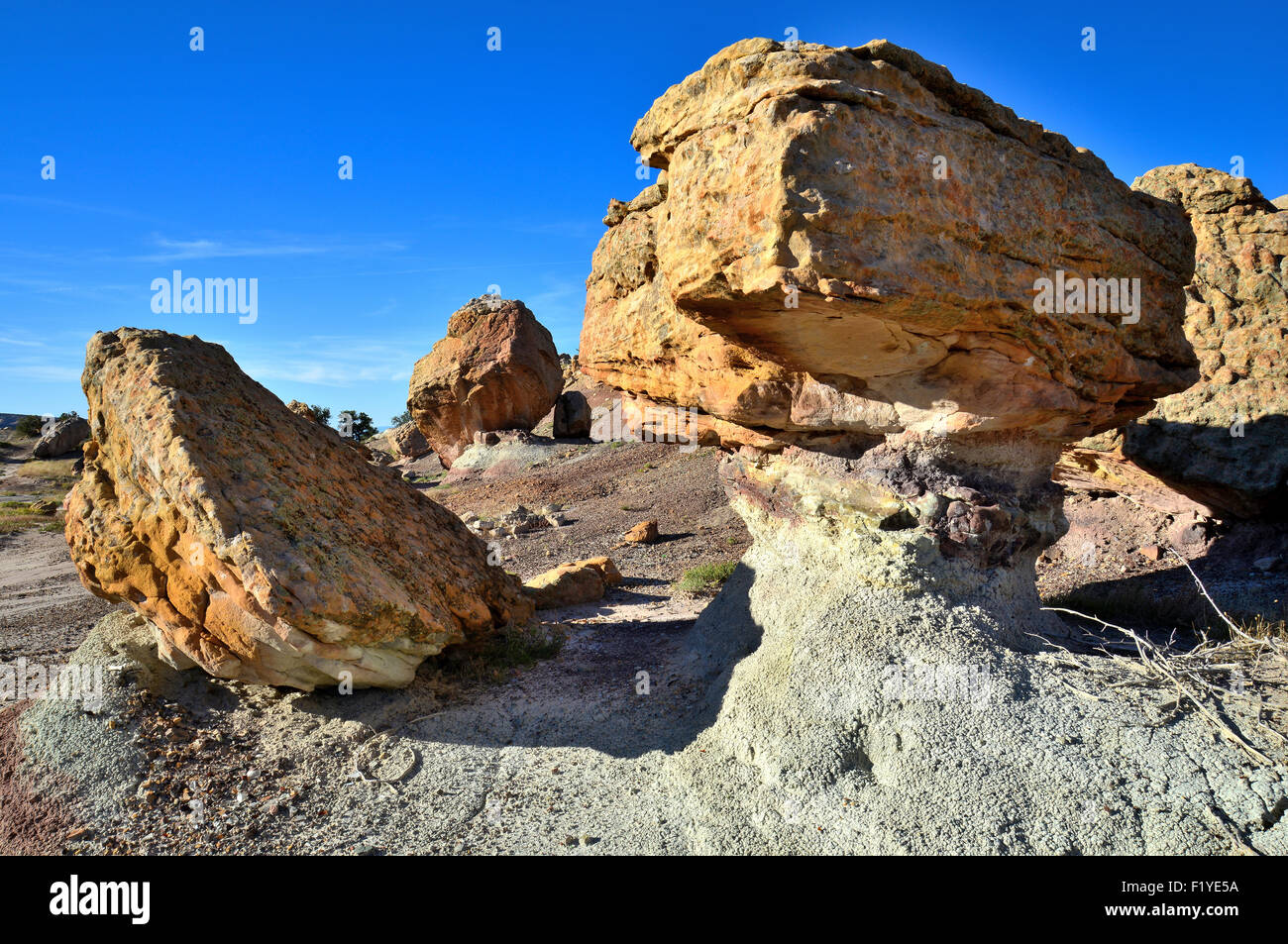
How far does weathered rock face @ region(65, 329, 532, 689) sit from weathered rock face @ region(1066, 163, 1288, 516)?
7.32 meters

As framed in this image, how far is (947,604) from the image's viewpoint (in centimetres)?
484

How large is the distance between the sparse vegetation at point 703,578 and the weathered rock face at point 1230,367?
4.57 meters

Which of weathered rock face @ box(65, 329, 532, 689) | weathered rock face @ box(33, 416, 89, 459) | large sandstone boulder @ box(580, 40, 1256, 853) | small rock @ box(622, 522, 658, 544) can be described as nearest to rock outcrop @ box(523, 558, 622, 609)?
weathered rock face @ box(65, 329, 532, 689)

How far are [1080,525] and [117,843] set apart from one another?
1033 cm

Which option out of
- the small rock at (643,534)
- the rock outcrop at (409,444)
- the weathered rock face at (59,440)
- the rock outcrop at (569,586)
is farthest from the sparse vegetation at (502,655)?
the weathered rock face at (59,440)

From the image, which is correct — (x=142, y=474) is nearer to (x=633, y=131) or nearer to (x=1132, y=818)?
(x=633, y=131)

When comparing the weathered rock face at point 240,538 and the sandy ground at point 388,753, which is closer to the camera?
the sandy ground at point 388,753

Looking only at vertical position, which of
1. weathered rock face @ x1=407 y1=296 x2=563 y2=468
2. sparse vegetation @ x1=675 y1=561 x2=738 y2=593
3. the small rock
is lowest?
sparse vegetation @ x1=675 y1=561 x2=738 y2=593

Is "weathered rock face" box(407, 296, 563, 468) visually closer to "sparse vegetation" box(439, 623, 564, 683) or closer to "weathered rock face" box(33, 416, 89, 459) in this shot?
"sparse vegetation" box(439, 623, 564, 683)

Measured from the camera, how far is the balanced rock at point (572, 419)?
2550cm

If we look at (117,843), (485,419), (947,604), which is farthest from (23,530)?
(947,604)

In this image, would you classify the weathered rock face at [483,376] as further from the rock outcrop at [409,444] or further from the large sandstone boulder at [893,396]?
the large sandstone boulder at [893,396]

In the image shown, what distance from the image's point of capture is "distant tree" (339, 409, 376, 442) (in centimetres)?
4353

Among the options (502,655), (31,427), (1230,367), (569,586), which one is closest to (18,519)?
(569,586)
